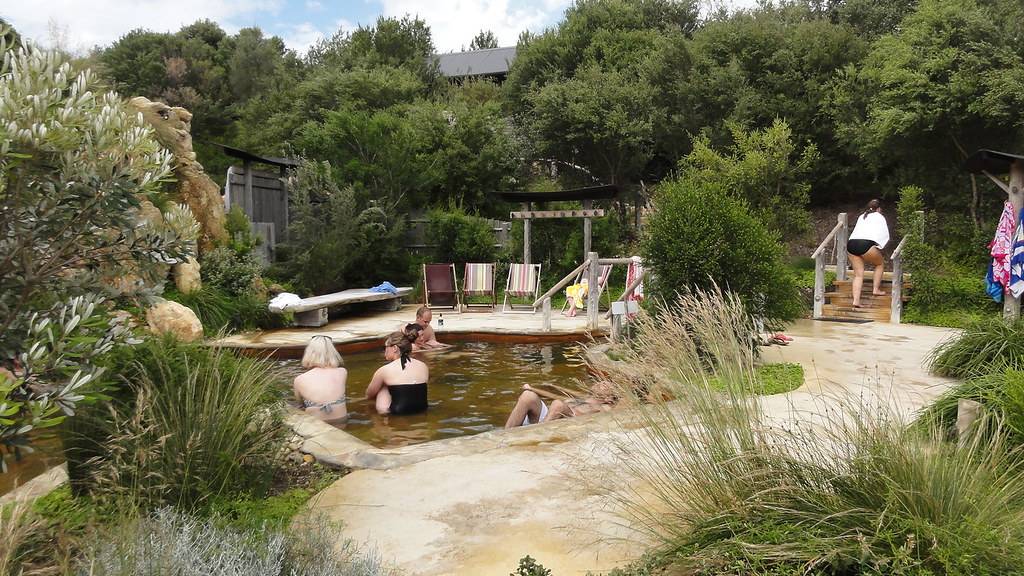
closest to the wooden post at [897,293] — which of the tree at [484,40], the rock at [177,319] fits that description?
the rock at [177,319]

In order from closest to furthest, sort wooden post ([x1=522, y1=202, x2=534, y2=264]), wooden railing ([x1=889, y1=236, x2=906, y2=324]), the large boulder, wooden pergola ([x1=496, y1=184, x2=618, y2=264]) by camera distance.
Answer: wooden railing ([x1=889, y1=236, x2=906, y2=324]), the large boulder, wooden pergola ([x1=496, y1=184, x2=618, y2=264]), wooden post ([x1=522, y1=202, x2=534, y2=264])

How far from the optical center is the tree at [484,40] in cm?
4141

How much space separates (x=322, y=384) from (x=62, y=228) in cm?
348

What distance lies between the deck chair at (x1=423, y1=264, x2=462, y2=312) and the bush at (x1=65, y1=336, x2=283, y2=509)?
31.6ft

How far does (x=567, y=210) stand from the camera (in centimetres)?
1377

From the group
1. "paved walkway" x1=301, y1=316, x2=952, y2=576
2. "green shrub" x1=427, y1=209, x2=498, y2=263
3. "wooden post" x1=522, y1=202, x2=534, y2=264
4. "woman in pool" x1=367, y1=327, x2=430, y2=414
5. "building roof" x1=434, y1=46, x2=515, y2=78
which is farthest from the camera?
"building roof" x1=434, y1=46, x2=515, y2=78

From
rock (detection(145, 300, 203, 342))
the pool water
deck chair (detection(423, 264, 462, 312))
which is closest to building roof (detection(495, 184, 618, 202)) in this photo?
deck chair (detection(423, 264, 462, 312))

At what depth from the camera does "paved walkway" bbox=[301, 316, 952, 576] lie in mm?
2695

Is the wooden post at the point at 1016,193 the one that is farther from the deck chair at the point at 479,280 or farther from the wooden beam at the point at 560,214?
the deck chair at the point at 479,280

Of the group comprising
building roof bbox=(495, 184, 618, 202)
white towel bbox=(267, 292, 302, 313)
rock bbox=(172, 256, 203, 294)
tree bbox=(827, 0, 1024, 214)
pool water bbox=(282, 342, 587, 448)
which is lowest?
pool water bbox=(282, 342, 587, 448)

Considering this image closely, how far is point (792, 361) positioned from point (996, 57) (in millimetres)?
10049

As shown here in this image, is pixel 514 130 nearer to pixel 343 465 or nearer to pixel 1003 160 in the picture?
pixel 1003 160

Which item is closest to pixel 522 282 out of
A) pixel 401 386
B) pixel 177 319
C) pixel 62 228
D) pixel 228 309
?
pixel 228 309

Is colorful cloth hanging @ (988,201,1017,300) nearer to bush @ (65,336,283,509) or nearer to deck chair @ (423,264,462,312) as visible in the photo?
deck chair @ (423,264,462,312)
